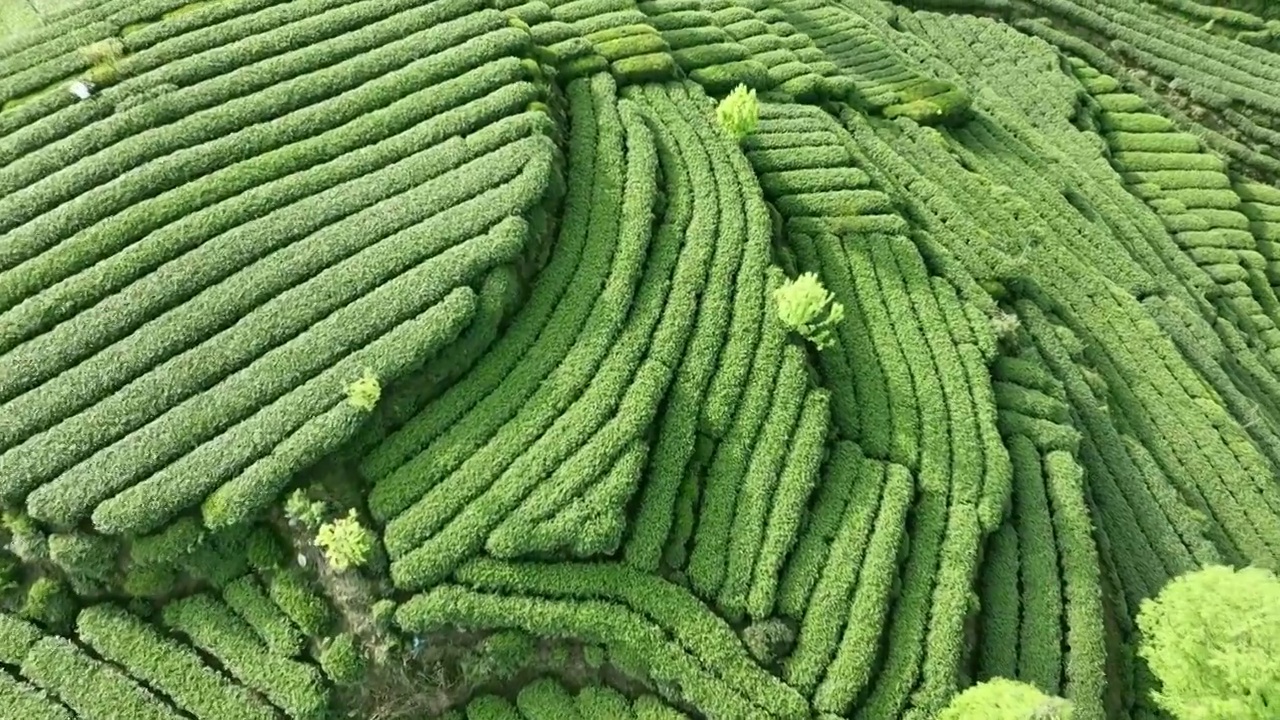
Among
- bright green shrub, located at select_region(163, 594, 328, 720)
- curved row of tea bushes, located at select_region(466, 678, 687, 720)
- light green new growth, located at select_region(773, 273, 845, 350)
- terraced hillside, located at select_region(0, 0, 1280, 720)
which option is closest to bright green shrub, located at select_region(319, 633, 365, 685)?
terraced hillside, located at select_region(0, 0, 1280, 720)

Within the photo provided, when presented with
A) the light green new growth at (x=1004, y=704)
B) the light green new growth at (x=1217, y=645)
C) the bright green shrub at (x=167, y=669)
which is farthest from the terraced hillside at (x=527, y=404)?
the light green new growth at (x=1217, y=645)

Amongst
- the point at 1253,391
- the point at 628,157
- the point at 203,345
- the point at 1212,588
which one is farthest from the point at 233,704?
the point at 1253,391

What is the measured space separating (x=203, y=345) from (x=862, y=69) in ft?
83.8

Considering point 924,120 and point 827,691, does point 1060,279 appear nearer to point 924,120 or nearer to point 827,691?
point 924,120

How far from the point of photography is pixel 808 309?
19.8 metres

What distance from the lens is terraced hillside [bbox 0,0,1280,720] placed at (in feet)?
53.9

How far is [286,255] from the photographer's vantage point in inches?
733

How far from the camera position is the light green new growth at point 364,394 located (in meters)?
16.8

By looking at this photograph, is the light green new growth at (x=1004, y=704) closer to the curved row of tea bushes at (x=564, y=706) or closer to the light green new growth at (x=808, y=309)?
the curved row of tea bushes at (x=564, y=706)

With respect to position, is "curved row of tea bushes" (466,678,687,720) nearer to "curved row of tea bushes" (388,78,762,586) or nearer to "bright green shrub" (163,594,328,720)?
"bright green shrub" (163,594,328,720)

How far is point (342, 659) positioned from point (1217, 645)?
18036mm

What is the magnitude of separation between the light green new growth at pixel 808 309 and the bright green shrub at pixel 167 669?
13773mm

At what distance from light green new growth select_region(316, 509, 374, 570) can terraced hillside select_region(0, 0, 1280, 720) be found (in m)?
0.08

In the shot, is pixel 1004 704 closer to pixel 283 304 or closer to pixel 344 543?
pixel 344 543
